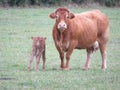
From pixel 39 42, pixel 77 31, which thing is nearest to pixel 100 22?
pixel 77 31

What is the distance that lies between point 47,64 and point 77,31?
2.30m

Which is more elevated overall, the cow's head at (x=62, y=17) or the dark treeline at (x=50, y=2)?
the cow's head at (x=62, y=17)

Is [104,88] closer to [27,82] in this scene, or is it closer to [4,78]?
[27,82]

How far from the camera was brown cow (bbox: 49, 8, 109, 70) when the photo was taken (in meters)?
16.9

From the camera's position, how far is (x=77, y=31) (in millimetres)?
17469

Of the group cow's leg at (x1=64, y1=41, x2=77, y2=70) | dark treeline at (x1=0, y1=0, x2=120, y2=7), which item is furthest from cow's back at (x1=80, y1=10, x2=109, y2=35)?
dark treeline at (x1=0, y1=0, x2=120, y2=7)

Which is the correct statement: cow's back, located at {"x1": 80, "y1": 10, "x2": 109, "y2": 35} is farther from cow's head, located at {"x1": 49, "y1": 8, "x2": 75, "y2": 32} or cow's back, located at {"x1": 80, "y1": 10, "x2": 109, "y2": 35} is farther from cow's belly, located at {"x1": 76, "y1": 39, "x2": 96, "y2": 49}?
cow's head, located at {"x1": 49, "y1": 8, "x2": 75, "y2": 32}

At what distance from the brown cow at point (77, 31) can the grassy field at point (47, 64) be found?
0.63 metres

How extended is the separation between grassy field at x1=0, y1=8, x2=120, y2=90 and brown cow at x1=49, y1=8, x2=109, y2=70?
2.07 feet

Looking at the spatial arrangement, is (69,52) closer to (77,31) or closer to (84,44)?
(77,31)

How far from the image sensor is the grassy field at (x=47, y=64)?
43.5ft

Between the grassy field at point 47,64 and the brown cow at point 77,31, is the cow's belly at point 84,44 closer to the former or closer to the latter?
the brown cow at point 77,31

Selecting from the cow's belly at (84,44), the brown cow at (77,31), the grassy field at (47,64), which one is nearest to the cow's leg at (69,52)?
the brown cow at (77,31)

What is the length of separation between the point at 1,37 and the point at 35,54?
1091 cm
